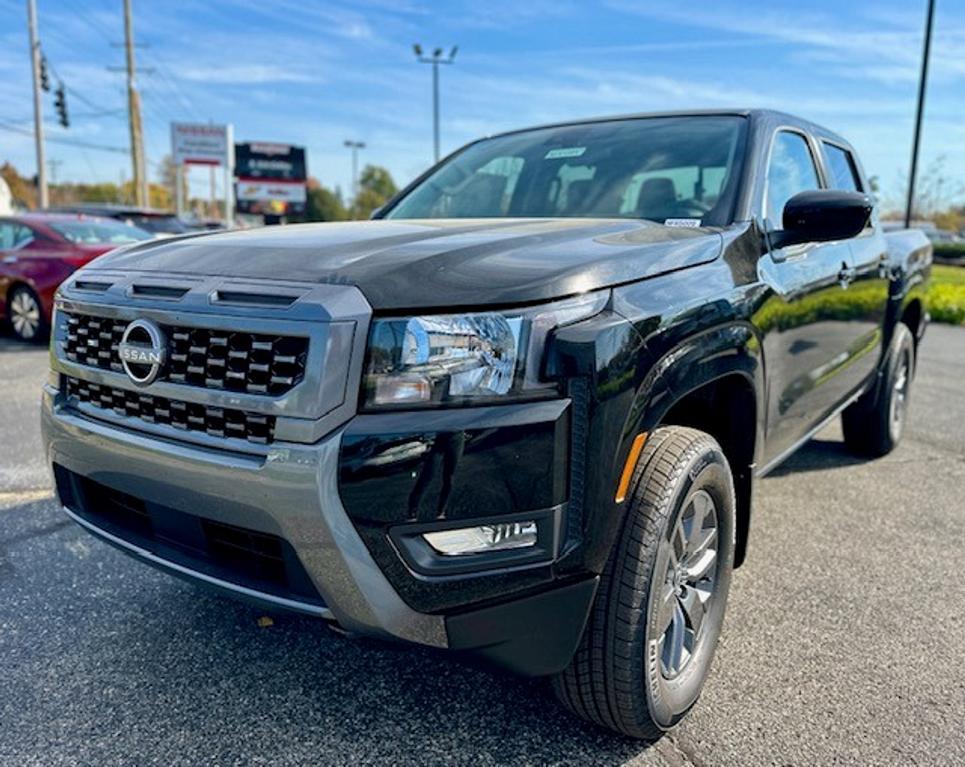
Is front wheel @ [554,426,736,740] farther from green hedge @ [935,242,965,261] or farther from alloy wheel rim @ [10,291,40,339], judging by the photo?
green hedge @ [935,242,965,261]

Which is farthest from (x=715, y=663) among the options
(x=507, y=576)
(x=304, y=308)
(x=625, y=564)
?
(x=304, y=308)

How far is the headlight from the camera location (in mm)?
1755

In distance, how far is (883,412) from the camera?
4.90 meters

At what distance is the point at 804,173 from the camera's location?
3.61 m

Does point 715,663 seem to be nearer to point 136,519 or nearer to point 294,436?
point 294,436

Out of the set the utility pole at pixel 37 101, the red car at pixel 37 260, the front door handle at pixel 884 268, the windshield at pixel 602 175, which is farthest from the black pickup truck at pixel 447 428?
the utility pole at pixel 37 101

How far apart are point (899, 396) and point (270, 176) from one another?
39.6 m

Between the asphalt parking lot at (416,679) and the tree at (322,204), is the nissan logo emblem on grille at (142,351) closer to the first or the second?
the asphalt parking lot at (416,679)

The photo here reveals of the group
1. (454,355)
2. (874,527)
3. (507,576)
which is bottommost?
(874,527)

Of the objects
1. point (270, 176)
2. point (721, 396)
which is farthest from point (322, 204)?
point (721, 396)

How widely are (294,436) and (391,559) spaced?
1.12 ft

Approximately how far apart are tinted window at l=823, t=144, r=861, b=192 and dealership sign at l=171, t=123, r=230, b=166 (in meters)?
39.2

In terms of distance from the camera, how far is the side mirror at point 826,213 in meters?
2.70

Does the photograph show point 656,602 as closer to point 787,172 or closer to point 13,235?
point 787,172
